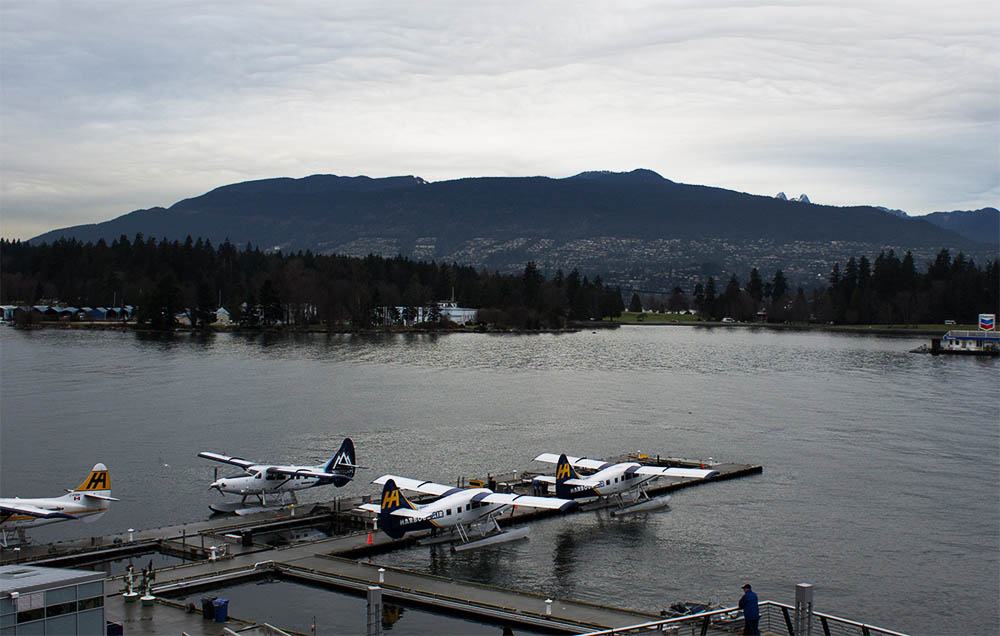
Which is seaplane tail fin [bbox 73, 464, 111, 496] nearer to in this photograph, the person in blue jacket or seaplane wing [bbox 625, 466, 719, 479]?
seaplane wing [bbox 625, 466, 719, 479]

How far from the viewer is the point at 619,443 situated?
193ft

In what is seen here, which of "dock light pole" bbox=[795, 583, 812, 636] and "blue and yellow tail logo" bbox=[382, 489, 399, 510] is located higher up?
"dock light pole" bbox=[795, 583, 812, 636]

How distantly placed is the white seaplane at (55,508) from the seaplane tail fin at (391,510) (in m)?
10.7

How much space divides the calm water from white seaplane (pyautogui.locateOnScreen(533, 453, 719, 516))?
47.9 inches

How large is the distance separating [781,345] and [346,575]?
132 m

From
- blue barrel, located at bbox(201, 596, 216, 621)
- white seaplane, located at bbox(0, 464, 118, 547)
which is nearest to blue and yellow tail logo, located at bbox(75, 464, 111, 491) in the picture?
white seaplane, located at bbox(0, 464, 118, 547)

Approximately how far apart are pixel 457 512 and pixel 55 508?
15.2m

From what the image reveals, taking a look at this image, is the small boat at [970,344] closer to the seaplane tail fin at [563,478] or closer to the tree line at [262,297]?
the tree line at [262,297]

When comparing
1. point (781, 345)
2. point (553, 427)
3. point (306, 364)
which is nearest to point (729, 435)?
point (553, 427)

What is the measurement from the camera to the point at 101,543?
3353cm

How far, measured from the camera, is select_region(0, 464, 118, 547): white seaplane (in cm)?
3294

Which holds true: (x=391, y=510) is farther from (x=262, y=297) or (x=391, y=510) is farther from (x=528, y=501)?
(x=262, y=297)

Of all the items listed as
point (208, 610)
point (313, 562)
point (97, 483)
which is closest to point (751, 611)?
point (208, 610)

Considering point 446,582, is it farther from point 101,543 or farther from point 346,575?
point 101,543
